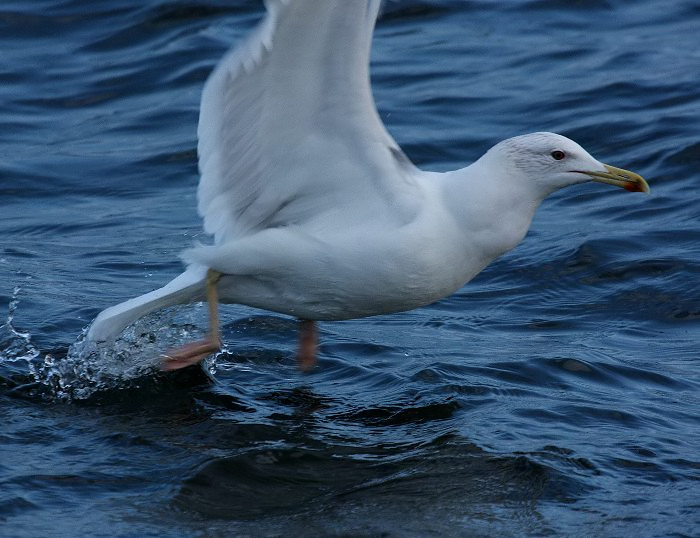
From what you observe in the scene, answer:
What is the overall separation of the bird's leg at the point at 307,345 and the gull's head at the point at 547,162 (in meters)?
1.42

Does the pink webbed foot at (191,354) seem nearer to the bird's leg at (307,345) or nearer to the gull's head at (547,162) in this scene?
the bird's leg at (307,345)

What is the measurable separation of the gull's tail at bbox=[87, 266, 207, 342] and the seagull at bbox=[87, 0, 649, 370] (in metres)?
0.01

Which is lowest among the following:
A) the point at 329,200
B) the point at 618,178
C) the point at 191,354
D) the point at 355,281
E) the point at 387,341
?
the point at 387,341

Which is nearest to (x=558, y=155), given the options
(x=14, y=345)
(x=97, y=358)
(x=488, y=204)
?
(x=488, y=204)

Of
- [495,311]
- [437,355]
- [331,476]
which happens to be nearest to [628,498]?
[331,476]

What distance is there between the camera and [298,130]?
5695 mm

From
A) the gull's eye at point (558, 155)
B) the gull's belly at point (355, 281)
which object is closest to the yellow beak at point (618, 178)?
the gull's eye at point (558, 155)

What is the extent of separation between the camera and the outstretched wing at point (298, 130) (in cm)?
514

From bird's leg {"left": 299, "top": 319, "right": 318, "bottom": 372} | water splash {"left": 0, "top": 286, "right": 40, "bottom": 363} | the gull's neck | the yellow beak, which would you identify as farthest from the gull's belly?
water splash {"left": 0, "top": 286, "right": 40, "bottom": 363}

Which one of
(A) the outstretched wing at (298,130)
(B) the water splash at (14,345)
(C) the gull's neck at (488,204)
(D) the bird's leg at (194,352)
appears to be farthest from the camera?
(B) the water splash at (14,345)

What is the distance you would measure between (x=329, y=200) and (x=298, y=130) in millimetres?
487

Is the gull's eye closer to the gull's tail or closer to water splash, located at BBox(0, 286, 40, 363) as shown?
the gull's tail

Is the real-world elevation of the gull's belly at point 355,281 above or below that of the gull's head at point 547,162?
below

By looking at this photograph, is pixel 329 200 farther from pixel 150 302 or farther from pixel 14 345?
pixel 14 345
